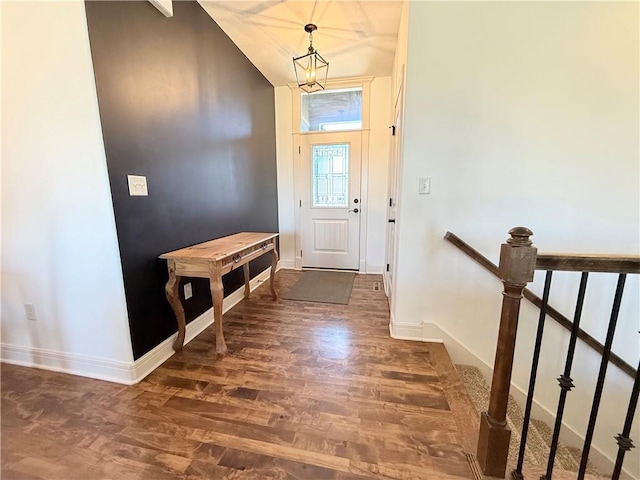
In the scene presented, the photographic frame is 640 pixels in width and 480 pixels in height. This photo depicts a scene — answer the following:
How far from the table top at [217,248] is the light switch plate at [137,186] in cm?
41

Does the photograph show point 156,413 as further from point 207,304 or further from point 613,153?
point 613,153

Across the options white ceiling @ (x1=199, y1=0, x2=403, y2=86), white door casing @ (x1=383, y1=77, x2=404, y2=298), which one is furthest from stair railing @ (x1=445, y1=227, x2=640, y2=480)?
white ceiling @ (x1=199, y1=0, x2=403, y2=86)

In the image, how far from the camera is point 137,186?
1702 mm

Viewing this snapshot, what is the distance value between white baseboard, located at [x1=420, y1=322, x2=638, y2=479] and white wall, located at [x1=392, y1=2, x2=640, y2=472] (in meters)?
0.05

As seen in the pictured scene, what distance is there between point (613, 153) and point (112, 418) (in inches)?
131

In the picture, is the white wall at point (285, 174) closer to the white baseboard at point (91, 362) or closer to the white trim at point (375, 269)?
the white trim at point (375, 269)

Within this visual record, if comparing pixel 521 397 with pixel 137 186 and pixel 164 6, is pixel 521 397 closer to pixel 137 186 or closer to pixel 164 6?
pixel 137 186

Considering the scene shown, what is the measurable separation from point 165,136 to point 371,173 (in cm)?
257

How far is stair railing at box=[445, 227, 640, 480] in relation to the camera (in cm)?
97

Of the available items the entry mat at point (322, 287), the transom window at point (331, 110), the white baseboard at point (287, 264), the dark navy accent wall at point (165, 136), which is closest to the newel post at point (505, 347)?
the entry mat at point (322, 287)

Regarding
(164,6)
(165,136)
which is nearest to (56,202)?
(165,136)

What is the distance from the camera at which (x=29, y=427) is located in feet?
4.55

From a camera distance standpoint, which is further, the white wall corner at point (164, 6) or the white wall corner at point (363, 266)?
the white wall corner at point (363, 266)

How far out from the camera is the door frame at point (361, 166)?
3.64 metres
